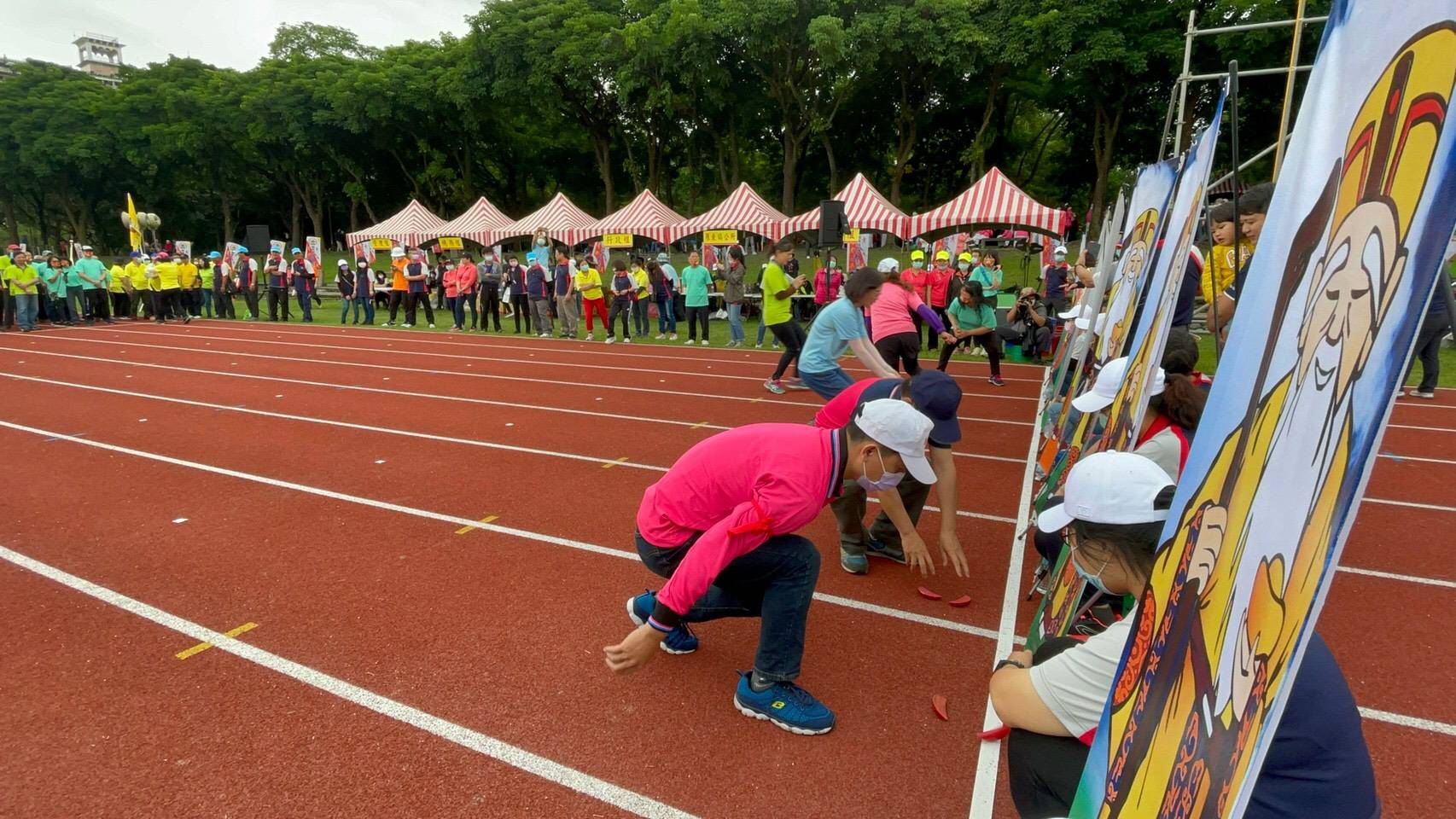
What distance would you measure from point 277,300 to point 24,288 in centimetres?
524

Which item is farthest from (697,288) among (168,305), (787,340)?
(168,305)

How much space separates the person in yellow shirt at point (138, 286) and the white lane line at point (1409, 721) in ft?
83.9

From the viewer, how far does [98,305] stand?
20.9 metres

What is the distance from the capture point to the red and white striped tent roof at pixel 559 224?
23531 mm

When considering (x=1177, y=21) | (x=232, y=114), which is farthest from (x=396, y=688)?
(x=232, y=114)

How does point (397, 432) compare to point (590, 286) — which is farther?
point (590, 286)

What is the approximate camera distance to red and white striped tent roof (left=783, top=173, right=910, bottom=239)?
19500 millimetres

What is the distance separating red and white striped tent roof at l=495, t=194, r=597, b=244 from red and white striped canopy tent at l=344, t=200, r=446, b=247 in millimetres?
3705

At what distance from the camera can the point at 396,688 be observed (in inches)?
133

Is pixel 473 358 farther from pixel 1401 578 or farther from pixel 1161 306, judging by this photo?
pixel 1401 578

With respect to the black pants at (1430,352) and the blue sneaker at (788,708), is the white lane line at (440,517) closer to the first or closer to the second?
the blue sneaker at (788,708)

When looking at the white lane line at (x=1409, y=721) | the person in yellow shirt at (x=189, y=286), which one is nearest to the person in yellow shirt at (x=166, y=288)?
the person in yellow shirt at (x=189, y=286)

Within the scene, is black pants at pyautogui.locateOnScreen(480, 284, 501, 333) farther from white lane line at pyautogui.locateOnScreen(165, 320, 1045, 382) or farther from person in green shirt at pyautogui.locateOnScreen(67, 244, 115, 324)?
person in green shirt at pyautogui.locateOnScreen(67, 244, 115, 324)

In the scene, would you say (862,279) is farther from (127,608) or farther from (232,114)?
(232,114)
